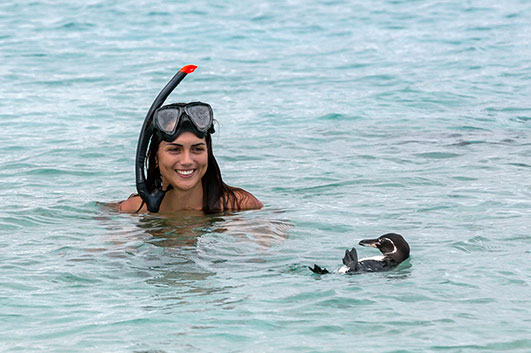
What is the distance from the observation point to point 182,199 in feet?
23.1

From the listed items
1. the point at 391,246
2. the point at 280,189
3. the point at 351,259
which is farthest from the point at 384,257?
the point at 280,189

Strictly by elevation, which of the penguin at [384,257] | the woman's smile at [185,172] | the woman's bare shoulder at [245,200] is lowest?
the penguin at [384,257]

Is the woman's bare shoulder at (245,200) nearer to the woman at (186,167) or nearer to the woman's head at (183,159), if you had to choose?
the woman at (186,167)

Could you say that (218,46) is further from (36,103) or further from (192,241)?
(192,241)

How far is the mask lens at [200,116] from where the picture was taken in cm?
660

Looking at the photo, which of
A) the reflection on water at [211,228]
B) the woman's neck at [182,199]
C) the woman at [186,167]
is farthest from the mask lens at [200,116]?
the reflection on water at [211,228]

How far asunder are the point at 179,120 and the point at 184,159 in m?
0.30

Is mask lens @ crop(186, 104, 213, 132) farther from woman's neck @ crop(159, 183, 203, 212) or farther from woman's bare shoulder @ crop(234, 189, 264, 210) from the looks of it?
woman's bare shoulder @ crop(234, 189, 264, 210)

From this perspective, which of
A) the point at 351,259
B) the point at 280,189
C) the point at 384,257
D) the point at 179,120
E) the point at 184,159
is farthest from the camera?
the point at 280,189

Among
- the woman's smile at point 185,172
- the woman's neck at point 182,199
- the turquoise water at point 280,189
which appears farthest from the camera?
the woman's neck at point 182,199

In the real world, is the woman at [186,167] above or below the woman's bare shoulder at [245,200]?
above

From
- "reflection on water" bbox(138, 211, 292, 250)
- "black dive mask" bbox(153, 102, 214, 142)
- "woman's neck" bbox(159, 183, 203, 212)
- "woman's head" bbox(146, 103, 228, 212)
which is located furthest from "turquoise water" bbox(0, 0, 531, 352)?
"black dive mask" bbox(153, 102, 214, 142)

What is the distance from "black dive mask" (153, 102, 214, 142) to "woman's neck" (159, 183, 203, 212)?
1.81ft

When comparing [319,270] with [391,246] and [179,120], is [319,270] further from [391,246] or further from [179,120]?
[179,120]
